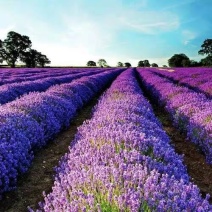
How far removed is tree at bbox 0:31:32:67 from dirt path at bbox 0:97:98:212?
6721 cm

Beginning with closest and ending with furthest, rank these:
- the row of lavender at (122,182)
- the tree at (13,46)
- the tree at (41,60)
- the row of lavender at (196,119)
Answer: the row of lavender at (122,182) < the row of lavender at (196,119) < the tree at (13,46) < the tree at (41,60)

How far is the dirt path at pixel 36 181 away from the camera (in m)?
4.25

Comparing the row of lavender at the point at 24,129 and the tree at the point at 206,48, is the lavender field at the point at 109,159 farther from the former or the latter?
the tree at the point at 206,48

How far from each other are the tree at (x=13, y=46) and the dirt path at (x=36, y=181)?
221 feet

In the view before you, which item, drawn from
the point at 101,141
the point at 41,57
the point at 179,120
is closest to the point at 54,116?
the point at 179,120

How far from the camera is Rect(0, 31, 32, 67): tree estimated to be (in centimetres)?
7112

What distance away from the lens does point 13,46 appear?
73.2 m

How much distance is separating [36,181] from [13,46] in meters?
72.4

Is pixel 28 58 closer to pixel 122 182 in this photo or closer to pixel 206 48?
pixel 206 48

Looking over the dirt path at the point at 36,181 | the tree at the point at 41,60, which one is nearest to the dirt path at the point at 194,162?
the dirt path at the point at 36,181

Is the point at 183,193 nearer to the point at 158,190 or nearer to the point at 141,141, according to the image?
the point at 158,190


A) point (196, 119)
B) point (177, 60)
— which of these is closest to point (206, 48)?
point (177, 60)

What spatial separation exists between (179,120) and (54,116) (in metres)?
3.10

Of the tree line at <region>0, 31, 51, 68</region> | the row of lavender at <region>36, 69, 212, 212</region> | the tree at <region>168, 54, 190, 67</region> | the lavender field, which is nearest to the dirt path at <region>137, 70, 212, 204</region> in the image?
the lavender field
